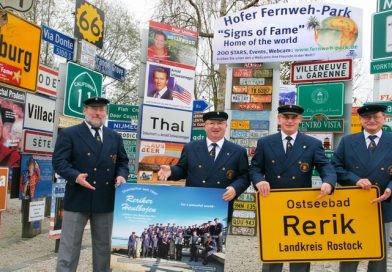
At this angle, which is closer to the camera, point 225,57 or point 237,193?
point 237,193

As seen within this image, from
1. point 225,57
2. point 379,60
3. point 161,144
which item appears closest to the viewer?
point 161,144

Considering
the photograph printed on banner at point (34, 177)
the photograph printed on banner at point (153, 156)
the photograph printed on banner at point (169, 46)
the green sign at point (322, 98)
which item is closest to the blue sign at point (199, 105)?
the green sign at point (322, 98)

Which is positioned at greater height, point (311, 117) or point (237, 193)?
point (311, 117)

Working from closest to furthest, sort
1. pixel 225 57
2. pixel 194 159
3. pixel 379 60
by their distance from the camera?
1. pixel 194 159
2. pixel 379 60
3. pixel 225 57

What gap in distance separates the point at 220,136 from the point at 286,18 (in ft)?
21.2

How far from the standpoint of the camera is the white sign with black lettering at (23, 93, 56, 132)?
8852 mm

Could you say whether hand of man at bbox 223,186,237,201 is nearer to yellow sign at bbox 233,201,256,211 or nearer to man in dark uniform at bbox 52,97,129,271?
man in dark uniform at bbox 52,97,129,271

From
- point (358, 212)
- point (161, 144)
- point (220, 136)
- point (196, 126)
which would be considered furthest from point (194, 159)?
point (196, 126)

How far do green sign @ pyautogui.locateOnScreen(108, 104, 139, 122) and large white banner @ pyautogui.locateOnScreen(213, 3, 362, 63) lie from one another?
15.1ft

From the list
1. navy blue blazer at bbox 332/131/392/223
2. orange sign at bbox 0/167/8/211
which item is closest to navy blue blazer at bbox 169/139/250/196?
navy blue blazer at bbox 332/131/392/223

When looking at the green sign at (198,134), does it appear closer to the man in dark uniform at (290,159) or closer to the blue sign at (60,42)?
the blue sign at (60,42)

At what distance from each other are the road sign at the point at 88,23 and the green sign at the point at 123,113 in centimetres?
644

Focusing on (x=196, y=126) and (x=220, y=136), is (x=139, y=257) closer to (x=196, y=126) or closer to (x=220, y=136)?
(x=220, y=136)

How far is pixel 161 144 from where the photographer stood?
8.70m
